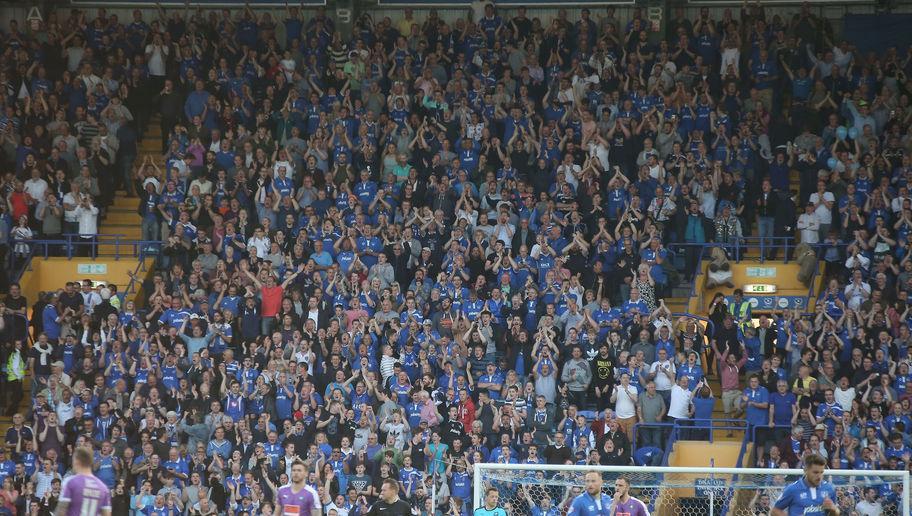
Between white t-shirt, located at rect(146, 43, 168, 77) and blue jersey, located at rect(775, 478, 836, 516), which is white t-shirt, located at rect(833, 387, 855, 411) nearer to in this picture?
blue jersey, located at rect(775, 478, 836, 516)

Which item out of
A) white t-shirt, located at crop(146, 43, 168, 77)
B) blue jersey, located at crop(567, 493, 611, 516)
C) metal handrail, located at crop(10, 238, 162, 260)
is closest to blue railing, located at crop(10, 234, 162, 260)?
metal handrail, located at crop(10, 238, 162, 260)

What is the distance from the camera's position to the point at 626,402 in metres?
25.6

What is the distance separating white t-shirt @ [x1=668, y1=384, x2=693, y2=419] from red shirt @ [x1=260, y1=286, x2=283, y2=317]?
7355 millimetres

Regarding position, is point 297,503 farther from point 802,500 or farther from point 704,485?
point 704,485

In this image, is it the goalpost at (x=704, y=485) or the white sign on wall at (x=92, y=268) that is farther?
the white sign on wall at (x=92, y=268)

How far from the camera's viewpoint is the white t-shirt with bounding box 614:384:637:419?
25.5m

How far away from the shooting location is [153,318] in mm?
28109

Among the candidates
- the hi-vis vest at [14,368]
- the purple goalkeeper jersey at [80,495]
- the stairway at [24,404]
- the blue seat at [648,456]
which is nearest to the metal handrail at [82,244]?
the stairway at [24,404]

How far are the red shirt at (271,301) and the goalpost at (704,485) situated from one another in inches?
345

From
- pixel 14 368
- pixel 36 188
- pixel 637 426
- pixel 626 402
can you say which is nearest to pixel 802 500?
pixel 637 426

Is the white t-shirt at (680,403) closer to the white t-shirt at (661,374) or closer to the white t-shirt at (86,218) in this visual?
the white t-shirt at (661,374)

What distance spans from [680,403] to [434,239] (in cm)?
592

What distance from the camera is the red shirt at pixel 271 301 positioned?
91.0 ft

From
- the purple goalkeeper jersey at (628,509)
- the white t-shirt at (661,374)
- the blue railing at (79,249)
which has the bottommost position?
the purple goalkeeper jersey at (628,509)
